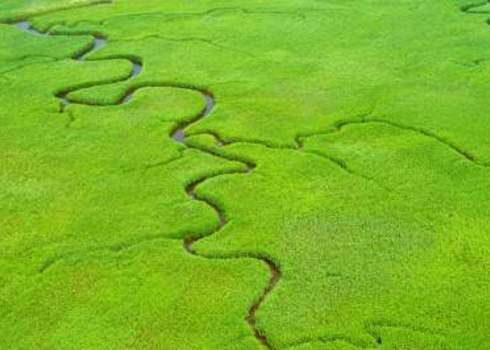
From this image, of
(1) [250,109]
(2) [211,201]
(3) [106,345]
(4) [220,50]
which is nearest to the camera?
(3) [106,345]

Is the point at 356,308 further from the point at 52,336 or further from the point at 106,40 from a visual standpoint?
the point at 106,40

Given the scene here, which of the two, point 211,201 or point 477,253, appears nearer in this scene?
point 477,253

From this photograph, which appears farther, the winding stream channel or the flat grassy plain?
the winding stream channel

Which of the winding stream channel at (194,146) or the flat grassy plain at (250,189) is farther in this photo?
the winding stream channel at (194,146)

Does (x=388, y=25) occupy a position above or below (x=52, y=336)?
above

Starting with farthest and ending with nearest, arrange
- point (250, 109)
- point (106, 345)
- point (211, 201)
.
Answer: point (250, 109)
point (211, 201)
point (106, 345)

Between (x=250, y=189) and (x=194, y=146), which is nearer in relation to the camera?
(x=250, y=189)

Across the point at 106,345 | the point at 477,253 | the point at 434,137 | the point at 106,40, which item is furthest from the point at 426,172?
the point at 106,40
